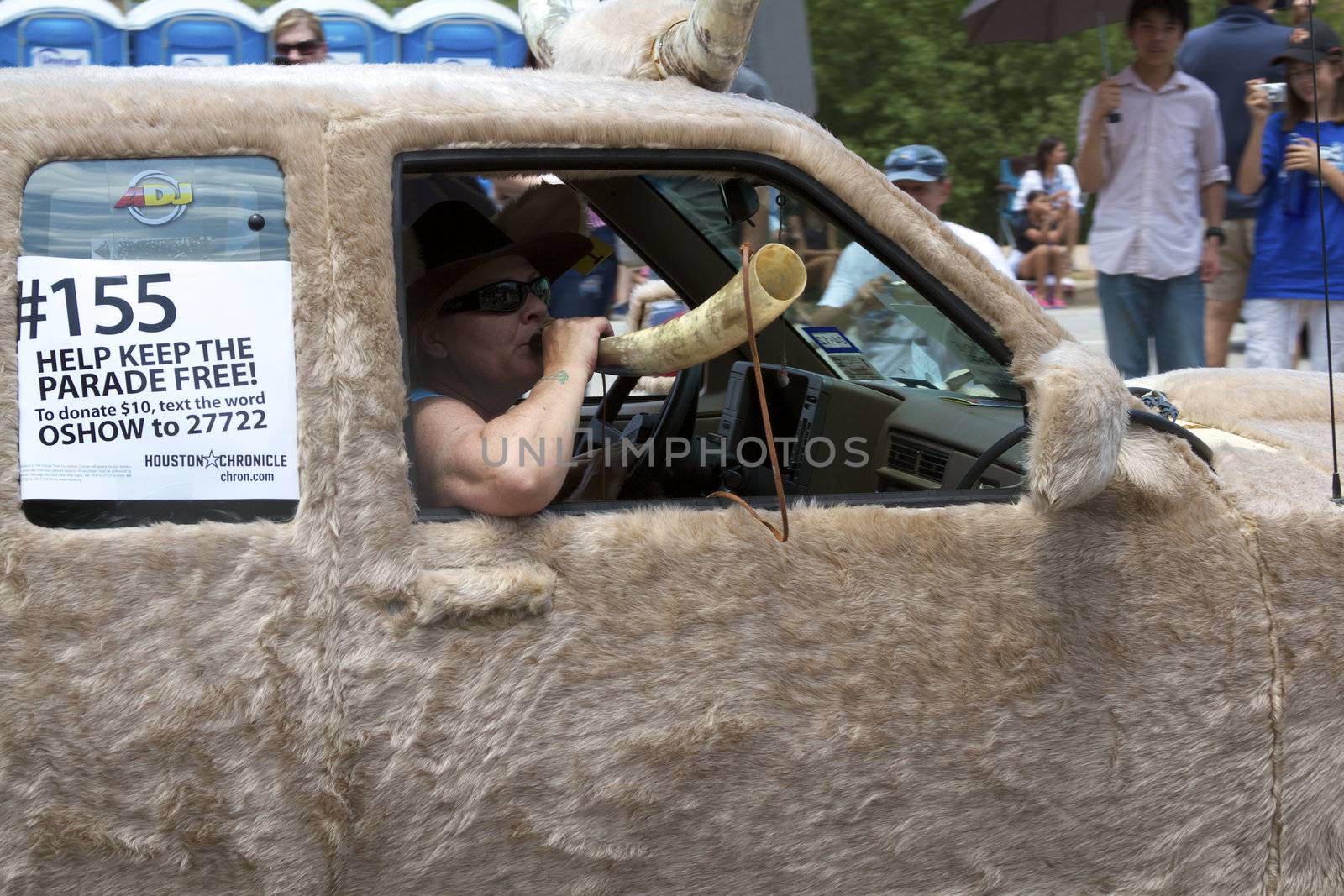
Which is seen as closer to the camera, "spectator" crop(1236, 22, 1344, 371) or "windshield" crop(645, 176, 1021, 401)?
"windshield" crop(645, 176, 1021, 401)

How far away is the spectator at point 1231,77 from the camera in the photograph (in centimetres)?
563

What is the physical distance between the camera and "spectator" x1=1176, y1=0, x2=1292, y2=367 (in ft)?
18.5

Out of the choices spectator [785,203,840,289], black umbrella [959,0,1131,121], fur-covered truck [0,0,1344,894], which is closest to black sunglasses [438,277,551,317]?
fur-covered truck [0,0,1344,894]

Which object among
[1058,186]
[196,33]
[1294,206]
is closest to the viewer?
[1294,206]

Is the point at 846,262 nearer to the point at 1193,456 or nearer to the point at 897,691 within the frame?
the point at 1193,456

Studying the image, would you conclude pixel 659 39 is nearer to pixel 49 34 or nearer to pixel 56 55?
pixel 56 55

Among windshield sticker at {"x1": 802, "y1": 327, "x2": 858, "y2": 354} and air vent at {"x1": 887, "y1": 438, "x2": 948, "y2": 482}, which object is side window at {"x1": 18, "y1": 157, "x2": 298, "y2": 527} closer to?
air vent at {"x1": 887, "y1": 438, "x2": 948, "y2": 482}

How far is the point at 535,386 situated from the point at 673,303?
4.94 feet

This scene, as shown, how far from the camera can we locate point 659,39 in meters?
2.21

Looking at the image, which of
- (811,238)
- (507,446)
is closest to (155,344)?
(507,446)

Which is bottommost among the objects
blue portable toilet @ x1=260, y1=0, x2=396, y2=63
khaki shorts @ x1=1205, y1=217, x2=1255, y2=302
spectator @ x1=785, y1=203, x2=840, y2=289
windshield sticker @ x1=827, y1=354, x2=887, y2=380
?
khaki shorts @ x1=1205, y1=217, x2=1255, y2=302

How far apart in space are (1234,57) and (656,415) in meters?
3.88

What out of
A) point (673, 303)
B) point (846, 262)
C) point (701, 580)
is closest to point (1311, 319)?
point (673, 303)

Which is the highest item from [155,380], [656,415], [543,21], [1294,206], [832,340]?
[543,21]
